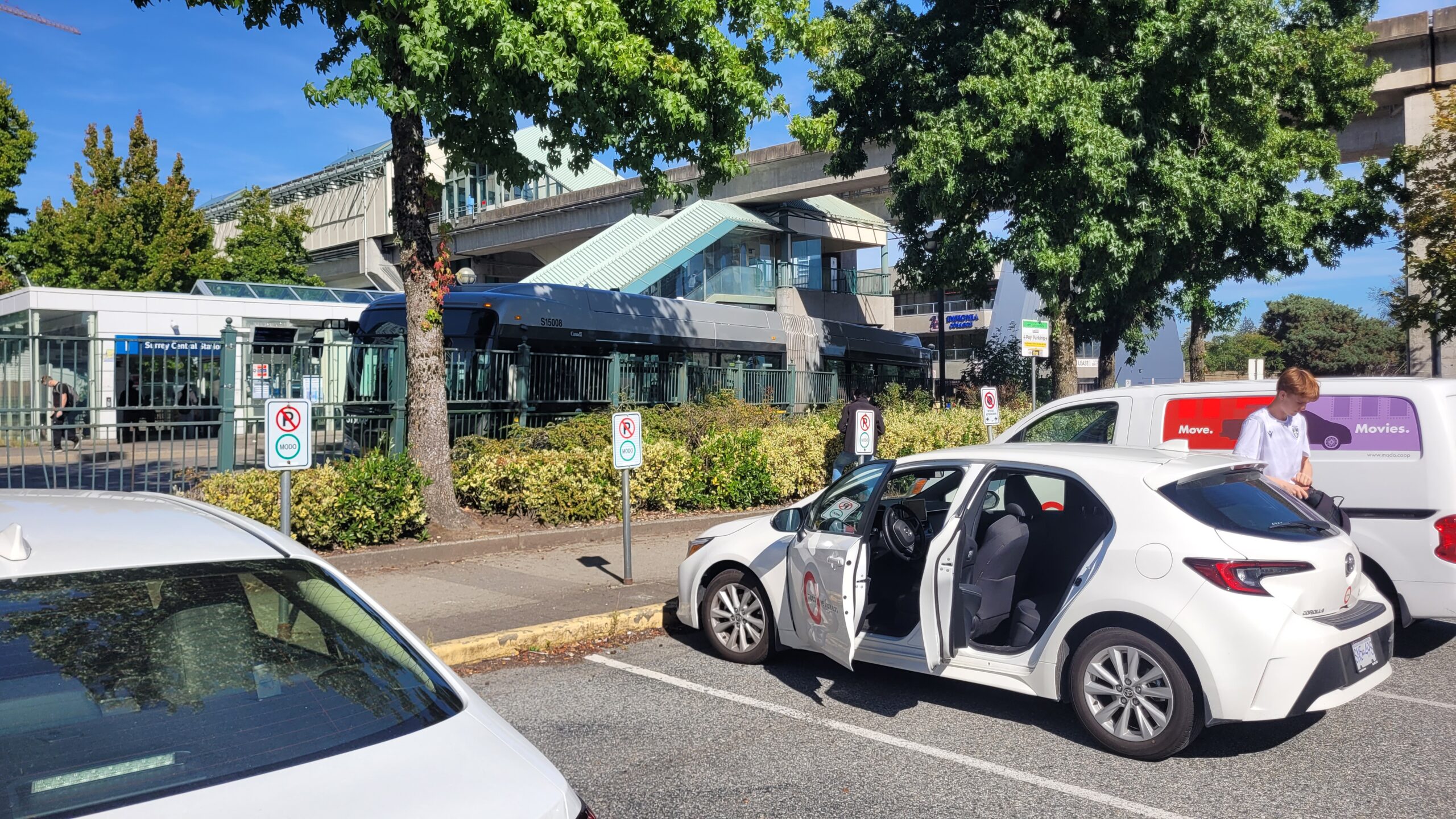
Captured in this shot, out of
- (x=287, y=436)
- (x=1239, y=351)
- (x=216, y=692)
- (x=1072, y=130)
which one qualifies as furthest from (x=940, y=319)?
(x=1239, y=351)

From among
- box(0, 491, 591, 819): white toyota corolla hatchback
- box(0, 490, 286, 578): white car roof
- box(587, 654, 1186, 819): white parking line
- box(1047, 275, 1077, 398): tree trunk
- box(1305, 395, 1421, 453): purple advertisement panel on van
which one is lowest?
box(587, 654, 1186, 819): white parking line

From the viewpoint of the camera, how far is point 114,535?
2727 millimetres

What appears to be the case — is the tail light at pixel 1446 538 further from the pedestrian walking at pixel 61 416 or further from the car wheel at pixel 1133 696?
the pedestrian walking at pixel 61 416

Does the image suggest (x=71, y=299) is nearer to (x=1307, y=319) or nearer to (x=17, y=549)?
(x=17, y=549)

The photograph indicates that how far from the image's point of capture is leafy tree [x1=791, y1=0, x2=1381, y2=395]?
56.3ft

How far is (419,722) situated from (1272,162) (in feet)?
71.3

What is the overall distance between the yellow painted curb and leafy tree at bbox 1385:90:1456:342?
2115 centimetres

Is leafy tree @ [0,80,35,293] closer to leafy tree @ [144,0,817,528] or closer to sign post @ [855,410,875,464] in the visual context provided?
leafy tree @ [144,0,817,528]

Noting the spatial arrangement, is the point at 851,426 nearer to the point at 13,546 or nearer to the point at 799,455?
the point at 799,455

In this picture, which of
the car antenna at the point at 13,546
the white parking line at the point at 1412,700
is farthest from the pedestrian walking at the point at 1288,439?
the car antenna at the point at 13,546

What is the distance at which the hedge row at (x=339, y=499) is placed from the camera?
9.73 meters

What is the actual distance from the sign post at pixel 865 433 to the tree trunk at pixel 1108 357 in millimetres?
16501

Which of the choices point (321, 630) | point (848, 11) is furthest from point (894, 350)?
point (321, 630)

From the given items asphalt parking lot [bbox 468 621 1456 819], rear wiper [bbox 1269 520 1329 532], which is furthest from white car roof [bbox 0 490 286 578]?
rear wiper [bbox 1269 520 1329 532]
